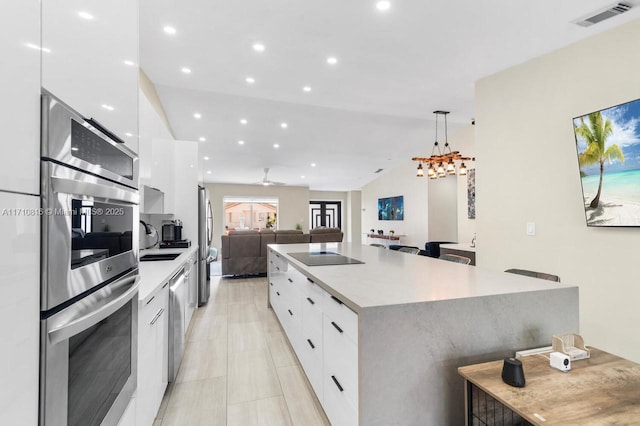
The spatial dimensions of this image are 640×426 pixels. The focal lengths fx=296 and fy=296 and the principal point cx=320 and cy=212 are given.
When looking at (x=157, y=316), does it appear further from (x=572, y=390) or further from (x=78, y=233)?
(x=572, y=390)

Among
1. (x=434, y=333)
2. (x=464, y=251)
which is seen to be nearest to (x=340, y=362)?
(x=434, y=333)

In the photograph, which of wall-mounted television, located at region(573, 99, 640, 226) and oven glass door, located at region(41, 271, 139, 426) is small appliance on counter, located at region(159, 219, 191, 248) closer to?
oven glass door, located at region(41, 271, 139, 426)

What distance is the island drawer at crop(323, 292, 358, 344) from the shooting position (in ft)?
4.23

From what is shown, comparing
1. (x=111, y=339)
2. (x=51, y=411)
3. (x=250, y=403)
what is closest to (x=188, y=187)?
(x=250, y=403)

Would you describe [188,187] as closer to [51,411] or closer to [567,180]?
[51,411]

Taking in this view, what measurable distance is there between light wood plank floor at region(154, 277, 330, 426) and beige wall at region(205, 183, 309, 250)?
287 inches

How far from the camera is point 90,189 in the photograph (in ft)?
2.91

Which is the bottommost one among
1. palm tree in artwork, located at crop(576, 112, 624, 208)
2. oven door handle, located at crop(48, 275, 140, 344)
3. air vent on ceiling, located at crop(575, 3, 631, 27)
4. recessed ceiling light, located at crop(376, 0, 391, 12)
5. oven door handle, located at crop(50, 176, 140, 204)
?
oven door handle, located at crop(48, 275, 140, 344)

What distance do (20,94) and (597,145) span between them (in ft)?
10.9

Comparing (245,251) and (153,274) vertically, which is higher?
(153,274)

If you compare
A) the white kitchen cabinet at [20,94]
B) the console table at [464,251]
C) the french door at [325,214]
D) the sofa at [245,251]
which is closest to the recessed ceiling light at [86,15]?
the white kitchen cabinet at [20,94]

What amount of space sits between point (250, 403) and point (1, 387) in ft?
5.71

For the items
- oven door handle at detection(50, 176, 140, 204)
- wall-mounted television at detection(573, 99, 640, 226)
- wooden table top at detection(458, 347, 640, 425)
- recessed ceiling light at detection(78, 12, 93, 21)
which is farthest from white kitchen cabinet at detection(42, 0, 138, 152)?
wall-mounted television at detection(573, 99, 640, 226)

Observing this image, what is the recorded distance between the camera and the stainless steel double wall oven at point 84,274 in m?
0.72
